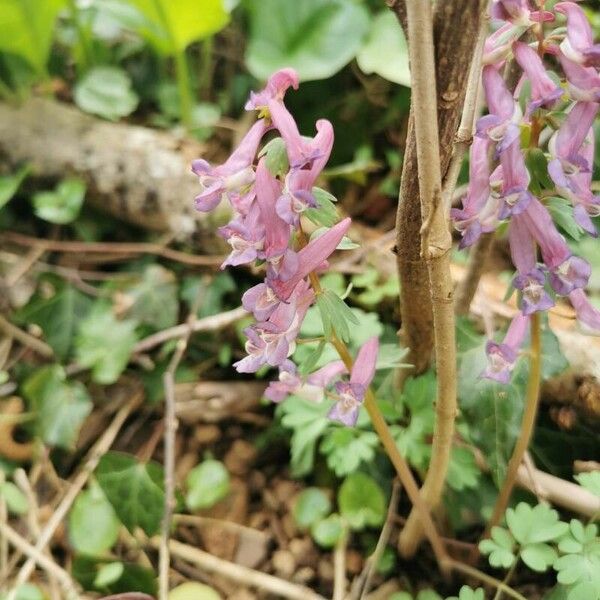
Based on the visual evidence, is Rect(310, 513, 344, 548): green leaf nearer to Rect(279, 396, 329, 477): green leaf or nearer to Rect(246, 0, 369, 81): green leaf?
Rect(279, 396, 329, 477): green leaf

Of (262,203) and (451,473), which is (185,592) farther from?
(262,203)

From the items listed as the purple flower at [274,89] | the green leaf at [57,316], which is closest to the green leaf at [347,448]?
the purple flower at [274,89]

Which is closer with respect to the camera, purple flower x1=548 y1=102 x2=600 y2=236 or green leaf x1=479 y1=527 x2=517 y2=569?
purple flower x1=548 y1=102 x2=600 y2=236

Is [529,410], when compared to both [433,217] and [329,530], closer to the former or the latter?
[433,217]

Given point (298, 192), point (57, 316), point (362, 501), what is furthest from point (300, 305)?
point (57, 316)

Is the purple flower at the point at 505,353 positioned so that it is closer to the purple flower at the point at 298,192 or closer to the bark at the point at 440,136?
the bark at the point at 440,136

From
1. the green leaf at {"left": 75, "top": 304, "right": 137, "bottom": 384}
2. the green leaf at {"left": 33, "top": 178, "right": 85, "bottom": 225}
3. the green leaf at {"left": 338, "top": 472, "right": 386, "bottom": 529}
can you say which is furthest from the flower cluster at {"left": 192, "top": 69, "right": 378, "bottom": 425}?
the green leaf at {"left": 33, "top": 178, "right": 85, "bottom": 225}
